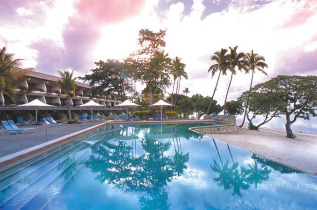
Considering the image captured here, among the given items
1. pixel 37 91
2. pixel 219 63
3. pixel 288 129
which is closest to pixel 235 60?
pixel 219 63

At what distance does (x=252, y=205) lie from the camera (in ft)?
13.5

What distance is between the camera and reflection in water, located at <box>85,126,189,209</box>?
4.73m

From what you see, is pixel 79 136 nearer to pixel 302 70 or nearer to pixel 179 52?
pixel 302 70

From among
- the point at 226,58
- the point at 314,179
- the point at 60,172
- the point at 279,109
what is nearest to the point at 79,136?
the point at 60,172

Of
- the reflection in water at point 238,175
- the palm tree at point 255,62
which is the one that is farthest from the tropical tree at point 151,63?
the reflection in water at point 238,175

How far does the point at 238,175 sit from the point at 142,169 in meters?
3.48

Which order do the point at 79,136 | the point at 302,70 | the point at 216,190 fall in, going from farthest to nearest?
the point at 302,70
the point at 79,136
the point at 216,190

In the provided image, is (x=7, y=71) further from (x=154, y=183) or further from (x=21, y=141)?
(x=154, y=183)

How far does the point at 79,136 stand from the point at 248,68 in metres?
26.8

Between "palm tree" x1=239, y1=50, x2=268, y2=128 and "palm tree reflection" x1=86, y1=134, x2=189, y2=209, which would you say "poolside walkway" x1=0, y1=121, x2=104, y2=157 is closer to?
"palm tree reflection" x1=86, y1=134, x2=189, y2=209

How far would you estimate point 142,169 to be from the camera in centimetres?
650

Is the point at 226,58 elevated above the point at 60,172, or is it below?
above

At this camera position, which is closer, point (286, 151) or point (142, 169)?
point (142, 169)

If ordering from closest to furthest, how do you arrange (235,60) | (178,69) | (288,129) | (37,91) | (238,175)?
(238,175) → (288,129) → (235,60) → (37,91) → (178,69)
